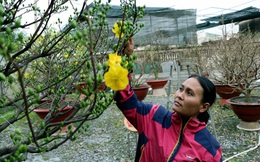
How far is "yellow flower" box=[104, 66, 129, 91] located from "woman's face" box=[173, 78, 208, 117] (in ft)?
3.39

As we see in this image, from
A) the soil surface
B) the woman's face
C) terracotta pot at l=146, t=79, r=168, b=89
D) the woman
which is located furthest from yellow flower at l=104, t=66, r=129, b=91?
terracotta pot at l=146, t=79, r=168, b=89

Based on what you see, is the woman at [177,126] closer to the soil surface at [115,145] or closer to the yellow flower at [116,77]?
the yellow flower at [116,77]

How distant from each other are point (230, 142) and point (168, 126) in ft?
9.92

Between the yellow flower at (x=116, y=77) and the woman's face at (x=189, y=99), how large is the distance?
103cm

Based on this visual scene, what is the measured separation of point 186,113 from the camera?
1.67 meters

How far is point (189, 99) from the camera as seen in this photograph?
1681 millimetres

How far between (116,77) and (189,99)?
1.10m

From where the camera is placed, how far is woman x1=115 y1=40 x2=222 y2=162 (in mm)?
1574

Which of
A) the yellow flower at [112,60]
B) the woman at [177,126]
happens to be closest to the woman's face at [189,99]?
the woman at [177,126]

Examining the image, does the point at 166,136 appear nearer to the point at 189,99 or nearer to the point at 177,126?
the point at 177,126

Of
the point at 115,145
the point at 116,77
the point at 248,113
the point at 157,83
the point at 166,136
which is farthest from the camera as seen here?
the point at 157,83

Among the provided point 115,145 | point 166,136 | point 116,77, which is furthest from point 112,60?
point 115,145

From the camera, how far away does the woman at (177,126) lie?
157cm

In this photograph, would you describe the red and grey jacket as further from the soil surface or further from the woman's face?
the soil surface
